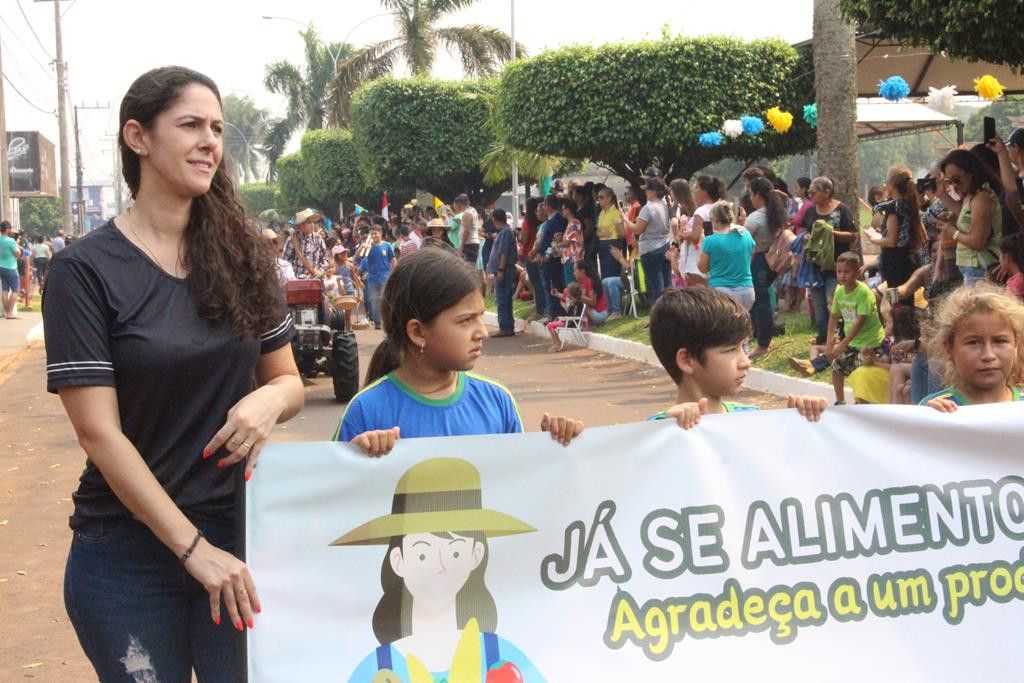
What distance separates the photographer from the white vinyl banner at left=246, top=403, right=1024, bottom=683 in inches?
130

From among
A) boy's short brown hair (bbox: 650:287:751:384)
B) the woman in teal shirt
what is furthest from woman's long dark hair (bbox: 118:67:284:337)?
the woman in teal shirt

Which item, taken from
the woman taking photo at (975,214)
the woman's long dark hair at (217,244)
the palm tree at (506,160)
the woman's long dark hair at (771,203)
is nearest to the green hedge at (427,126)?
the palm tree at (506,160)

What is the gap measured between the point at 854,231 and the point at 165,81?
11.4 metres

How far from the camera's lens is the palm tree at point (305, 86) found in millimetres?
72188

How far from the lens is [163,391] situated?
2.79 metres

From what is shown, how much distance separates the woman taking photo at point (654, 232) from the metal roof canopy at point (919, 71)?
12.9 ft

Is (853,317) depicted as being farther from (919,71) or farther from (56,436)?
(919,71)

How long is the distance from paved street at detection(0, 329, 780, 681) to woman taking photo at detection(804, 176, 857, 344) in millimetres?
1130

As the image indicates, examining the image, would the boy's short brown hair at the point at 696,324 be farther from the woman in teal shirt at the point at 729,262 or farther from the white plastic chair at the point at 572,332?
the white plastic chair at the point at 572,332

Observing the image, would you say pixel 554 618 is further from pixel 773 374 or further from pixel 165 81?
pixel 773 374

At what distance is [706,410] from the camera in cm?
395

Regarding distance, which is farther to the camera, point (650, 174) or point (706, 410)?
point (650, 174)

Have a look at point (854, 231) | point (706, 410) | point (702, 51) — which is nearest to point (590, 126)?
point (702, 51)

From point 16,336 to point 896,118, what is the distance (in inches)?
613
